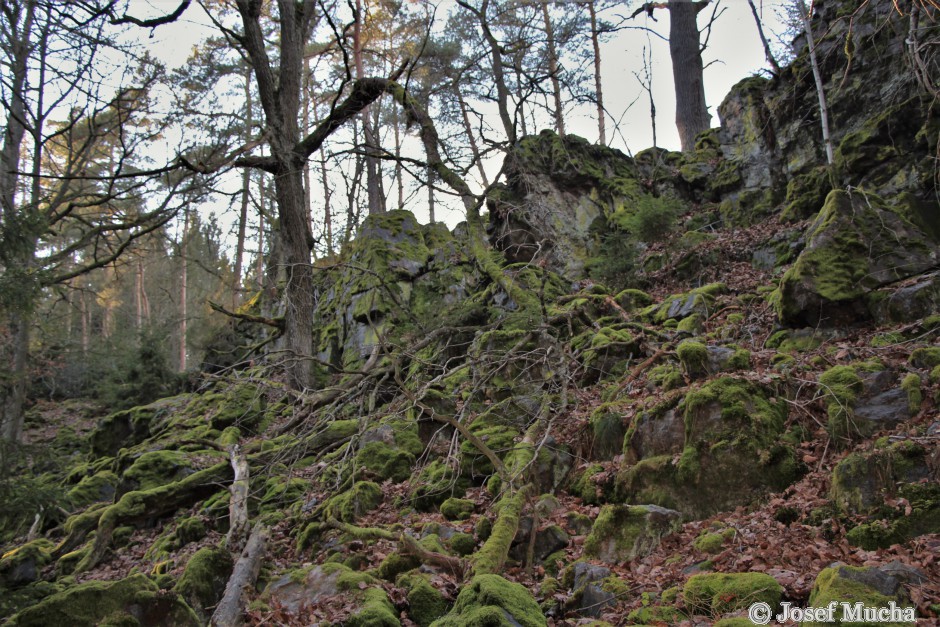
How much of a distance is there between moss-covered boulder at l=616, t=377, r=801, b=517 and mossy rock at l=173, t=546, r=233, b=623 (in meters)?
3.92

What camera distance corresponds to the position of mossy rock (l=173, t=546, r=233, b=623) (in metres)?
5.09

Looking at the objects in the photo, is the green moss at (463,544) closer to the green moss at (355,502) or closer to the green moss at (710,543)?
the green moss at (355,502)

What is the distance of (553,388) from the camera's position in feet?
24.1

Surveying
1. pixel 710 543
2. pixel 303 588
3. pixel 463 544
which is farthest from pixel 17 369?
pixel 710 543

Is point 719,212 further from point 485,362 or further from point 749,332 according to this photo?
point 485,362

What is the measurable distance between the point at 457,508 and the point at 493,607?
2674mm

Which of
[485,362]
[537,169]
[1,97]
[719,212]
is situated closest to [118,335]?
[1,97]

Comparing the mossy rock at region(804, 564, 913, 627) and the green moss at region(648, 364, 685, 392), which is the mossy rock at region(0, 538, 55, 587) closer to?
the green moss at region(648, 364, 685, 392)

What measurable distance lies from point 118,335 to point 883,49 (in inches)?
878

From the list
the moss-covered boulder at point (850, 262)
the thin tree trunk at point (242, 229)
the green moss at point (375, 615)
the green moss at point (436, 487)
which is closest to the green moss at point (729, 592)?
the green moss at point (375, 615)

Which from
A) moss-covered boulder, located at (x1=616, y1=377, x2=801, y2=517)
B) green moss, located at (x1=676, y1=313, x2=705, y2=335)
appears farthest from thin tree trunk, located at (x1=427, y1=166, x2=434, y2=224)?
moss-covered boulder, located at (x1=616, y1=377, x2=801, y2=517)

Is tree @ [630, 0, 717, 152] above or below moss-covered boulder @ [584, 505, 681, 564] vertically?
above

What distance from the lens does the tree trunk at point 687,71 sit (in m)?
14.6

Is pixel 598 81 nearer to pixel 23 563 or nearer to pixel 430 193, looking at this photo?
pixel 430 193
